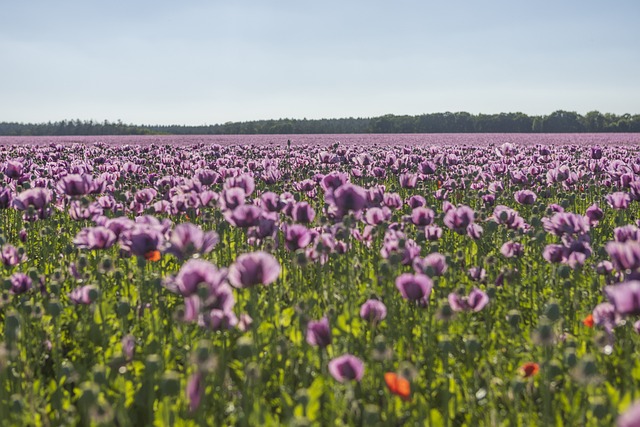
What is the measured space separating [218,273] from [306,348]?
0.86 m

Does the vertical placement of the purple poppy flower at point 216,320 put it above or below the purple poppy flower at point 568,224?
below

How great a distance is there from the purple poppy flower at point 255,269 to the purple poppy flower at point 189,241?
1.18ft

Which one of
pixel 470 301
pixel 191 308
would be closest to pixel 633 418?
pixel 191 308

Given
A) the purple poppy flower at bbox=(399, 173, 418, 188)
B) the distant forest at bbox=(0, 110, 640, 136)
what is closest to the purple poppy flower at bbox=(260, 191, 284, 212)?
the purple poppy flower at bbox=(399, 173, 418, 188)

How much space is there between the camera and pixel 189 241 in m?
2.81

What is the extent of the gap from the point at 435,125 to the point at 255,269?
79158 mm

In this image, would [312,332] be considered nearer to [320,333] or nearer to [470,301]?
[320,333]

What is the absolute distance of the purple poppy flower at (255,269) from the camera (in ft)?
8.14

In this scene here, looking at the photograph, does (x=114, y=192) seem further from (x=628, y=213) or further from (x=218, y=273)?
(x=628, y=213)

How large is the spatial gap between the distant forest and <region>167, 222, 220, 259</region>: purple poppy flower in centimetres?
6719

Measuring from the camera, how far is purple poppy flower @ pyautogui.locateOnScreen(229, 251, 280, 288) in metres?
2.48

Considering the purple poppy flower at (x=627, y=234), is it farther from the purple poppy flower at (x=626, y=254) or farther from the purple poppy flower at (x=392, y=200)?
the purple poppy flower at (x=392, y=200)

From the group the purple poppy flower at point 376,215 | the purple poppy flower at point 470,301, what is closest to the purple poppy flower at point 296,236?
the purple poppy flower at point 470,301

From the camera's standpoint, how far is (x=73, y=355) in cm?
348
